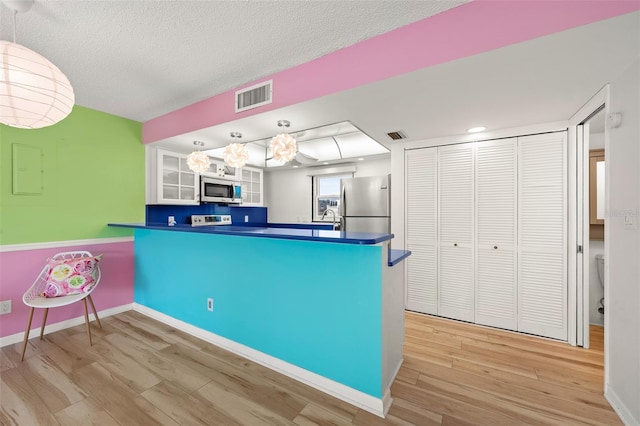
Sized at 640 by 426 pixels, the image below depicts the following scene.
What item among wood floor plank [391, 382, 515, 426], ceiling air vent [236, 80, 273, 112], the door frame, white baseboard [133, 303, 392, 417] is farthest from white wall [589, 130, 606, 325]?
ceiling air vent [236, 80, 273, 112]

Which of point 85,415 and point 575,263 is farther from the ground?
point 575,263

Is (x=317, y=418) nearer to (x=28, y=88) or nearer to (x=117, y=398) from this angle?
(x=117, y=398)

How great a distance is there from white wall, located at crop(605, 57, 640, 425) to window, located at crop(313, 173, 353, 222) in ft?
11.8

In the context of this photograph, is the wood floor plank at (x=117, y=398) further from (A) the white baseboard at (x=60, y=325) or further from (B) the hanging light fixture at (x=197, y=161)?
→ (B) the hanging light fixture at (x=197, y=161)

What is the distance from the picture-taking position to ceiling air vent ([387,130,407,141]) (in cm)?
290

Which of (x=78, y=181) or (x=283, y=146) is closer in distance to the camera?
(x=283, y=146)

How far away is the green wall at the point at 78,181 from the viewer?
99.8 inches

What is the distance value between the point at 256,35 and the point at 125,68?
50.9 inches

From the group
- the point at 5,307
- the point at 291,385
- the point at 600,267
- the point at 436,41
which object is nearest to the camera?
the point at 436,41

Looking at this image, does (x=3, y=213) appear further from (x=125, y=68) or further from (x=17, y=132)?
(x=125, y=68)

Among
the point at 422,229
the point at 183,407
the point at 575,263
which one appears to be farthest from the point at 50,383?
the point at 575,263

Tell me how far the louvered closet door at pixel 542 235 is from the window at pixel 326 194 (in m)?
2.90

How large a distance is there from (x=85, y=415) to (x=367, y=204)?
129 inches

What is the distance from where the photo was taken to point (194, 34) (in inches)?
70.7
